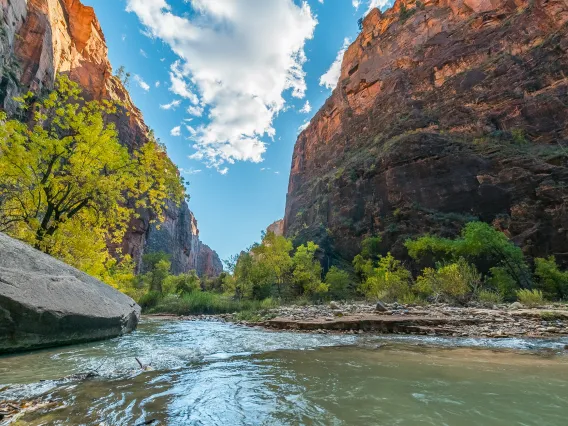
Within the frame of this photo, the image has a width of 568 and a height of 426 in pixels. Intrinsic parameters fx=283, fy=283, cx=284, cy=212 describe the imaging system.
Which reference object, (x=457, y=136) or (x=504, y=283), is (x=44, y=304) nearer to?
(x=504, y=283)

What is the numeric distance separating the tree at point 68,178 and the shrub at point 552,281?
22830 millimetres

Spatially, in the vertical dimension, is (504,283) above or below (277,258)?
below

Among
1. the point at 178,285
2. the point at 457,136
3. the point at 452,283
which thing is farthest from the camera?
the point at 178,285

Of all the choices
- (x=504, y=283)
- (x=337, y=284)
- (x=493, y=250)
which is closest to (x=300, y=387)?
(x=504, y=283)

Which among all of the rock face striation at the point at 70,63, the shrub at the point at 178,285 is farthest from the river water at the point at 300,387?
the shrub at the point at 178,285

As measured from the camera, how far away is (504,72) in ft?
118

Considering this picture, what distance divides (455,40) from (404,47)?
9318 mm

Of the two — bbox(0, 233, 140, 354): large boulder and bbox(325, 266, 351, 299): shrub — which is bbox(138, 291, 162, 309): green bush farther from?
bbox(0, 233, 140, 354): large boulder

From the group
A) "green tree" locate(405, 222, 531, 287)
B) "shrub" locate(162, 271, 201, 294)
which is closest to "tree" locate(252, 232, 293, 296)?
"shrub" locate(162, 271, 201, 294)

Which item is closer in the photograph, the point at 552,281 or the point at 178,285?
the point at 552,281

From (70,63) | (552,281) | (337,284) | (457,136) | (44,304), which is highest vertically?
(70,63)

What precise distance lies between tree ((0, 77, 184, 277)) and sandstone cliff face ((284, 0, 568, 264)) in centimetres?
2847

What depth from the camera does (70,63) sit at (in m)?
52.2

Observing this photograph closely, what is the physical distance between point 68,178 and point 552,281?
25.7 metres
